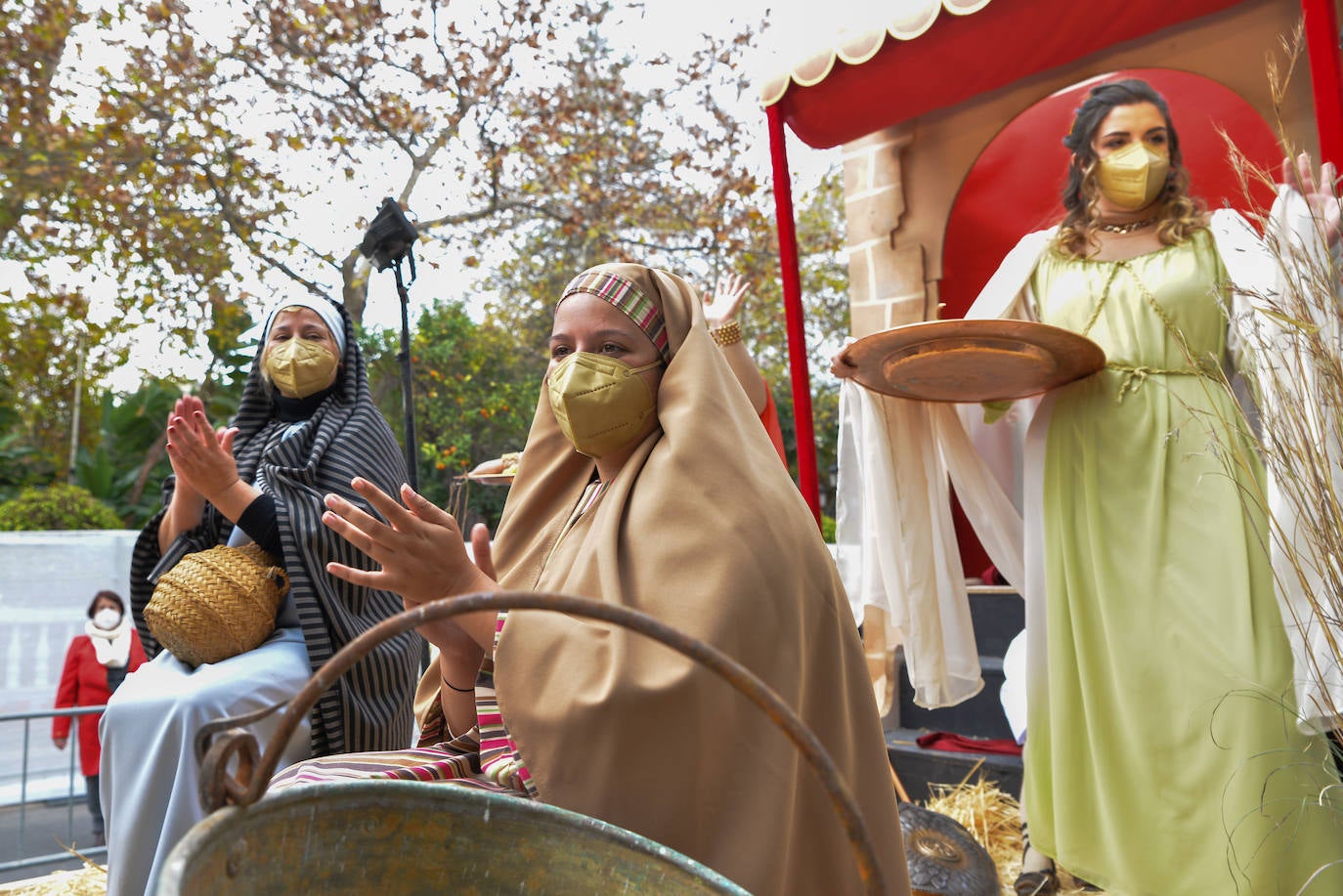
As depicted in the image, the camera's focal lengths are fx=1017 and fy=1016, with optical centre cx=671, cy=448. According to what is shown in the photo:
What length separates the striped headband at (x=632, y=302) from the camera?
2186 mm

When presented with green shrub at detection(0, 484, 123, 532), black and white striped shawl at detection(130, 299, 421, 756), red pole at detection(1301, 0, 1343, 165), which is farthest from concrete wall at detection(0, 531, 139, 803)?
red pole at detection(1301, 0, 1343, 165)

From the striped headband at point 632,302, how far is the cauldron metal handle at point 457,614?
125 centimetres

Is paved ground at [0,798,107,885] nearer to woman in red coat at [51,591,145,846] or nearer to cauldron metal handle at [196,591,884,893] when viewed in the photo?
woman in red coat at [51,591,145,846]

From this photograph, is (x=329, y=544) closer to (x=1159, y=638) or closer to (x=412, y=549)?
Result: (x=412, y=549)

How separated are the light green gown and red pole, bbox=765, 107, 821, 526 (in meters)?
1.25

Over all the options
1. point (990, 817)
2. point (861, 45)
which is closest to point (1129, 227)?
point (861, 45)

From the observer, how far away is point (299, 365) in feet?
11.4

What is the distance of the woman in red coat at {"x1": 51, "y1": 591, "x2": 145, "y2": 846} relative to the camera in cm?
723

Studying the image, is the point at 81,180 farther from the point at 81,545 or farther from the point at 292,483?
the point at 292,483

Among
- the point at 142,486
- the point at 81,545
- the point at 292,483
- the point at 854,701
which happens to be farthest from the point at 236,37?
the point at 854,701

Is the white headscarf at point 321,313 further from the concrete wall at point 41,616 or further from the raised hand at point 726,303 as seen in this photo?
the concrete wall at point 41,616

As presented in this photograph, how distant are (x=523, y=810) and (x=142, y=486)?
1499cm

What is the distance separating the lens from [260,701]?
282 centimetres

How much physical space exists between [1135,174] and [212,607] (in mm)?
3144
